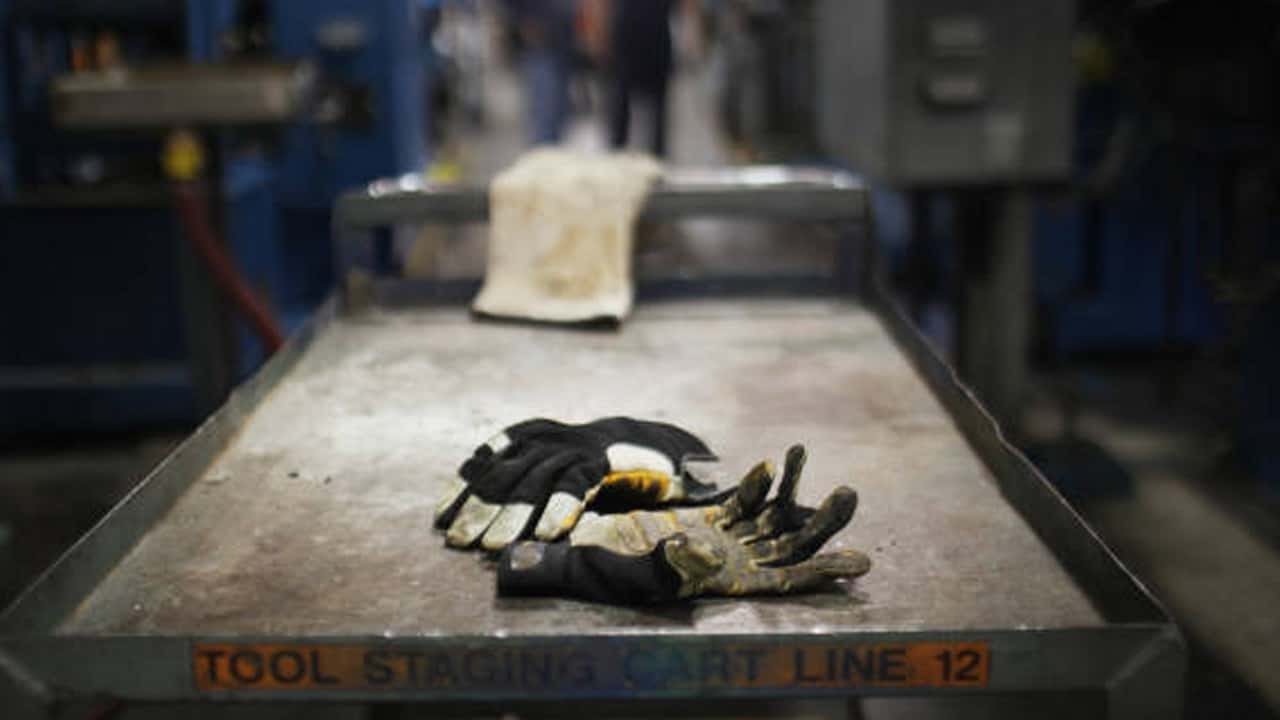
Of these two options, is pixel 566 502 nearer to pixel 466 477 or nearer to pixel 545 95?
pixel 466 477

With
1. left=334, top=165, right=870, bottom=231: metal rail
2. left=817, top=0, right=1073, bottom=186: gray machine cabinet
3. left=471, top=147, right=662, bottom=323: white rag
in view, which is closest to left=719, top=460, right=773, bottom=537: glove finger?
left=471, top=147, right=662, bottom=323: white rag

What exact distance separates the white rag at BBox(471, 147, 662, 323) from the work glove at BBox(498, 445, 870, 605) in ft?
3.54

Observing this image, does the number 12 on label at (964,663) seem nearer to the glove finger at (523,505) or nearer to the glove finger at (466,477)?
the glove finger at (523,505)

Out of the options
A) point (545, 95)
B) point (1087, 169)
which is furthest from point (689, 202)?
point (545, 95)

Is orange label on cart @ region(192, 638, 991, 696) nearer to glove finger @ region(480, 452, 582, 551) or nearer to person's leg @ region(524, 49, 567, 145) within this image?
glove finger @ region(480, 452, 582, 551)

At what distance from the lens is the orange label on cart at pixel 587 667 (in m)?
1.45

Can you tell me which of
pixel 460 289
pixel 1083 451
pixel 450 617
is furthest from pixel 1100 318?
pixel 450 617

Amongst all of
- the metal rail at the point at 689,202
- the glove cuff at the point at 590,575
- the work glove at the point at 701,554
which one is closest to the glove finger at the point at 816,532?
the work glove at the point at 701,554

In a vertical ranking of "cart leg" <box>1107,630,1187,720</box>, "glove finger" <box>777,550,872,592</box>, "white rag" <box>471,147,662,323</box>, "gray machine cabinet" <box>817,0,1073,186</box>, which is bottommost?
"cart leg" <box>1107,630,1187,720</box>

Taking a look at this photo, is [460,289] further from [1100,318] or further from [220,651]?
[1100,318]

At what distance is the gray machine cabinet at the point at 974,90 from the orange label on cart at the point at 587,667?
8.41 feet

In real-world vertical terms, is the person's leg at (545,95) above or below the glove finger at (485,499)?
above

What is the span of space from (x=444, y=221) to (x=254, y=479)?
1063 millimetres

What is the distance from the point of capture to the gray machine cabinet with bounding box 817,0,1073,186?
12.4ft
